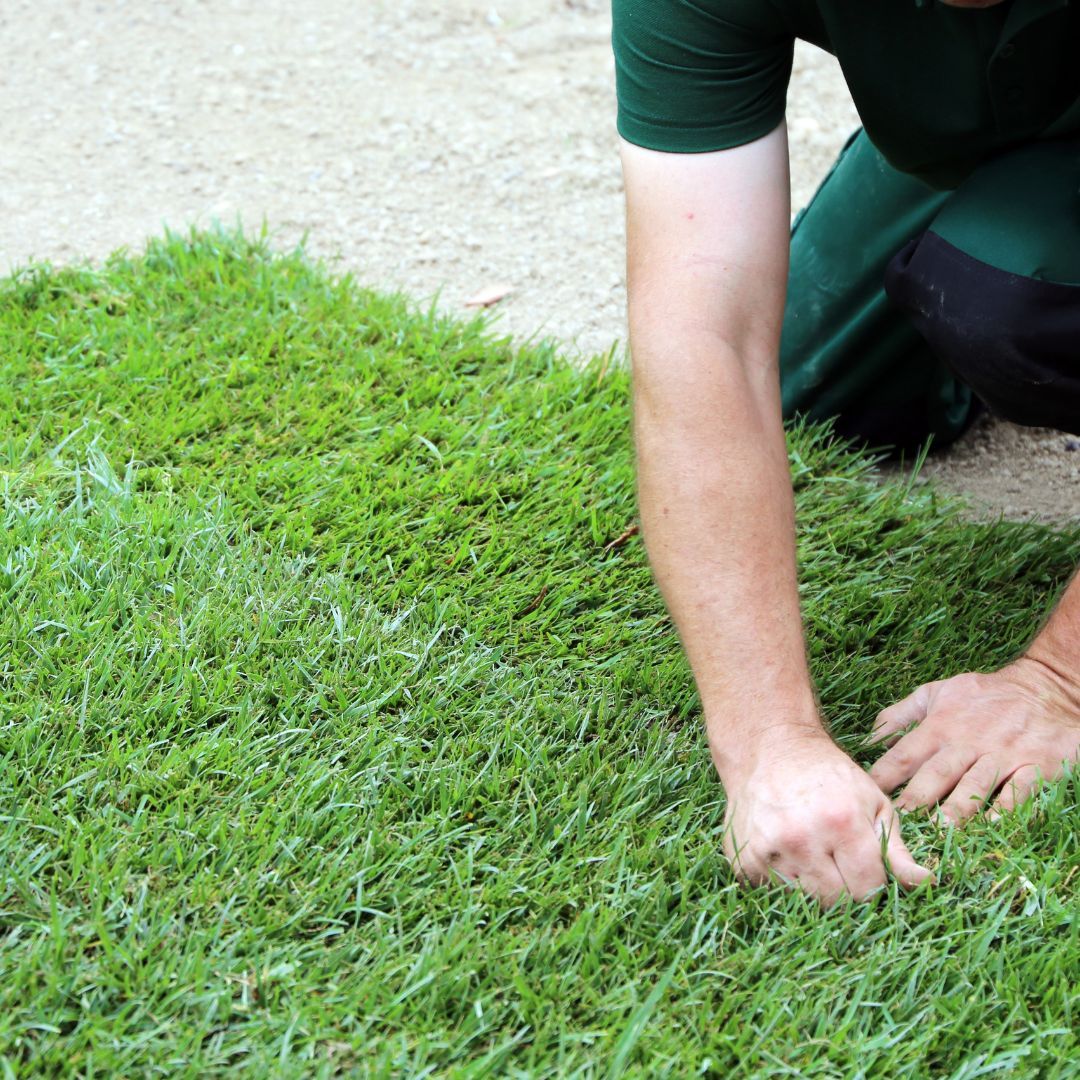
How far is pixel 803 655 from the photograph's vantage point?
1644mm

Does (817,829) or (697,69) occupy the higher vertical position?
(697,69)

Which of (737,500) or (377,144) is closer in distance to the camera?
(737,500)

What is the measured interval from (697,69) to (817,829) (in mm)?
1002

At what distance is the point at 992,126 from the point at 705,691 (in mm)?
988

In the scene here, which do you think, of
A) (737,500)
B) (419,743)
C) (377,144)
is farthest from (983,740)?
(377,144)

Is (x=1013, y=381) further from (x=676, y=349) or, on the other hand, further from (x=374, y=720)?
(x=374, y=720)

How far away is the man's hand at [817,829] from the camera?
4.91 ft

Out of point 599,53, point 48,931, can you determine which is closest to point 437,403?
point 48,931

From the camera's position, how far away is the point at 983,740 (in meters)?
1.74

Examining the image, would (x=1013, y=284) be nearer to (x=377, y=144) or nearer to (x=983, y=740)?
(x=983, y=740)

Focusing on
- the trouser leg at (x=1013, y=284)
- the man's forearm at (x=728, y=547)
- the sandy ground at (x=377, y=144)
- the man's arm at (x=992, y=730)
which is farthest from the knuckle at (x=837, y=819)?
the sandy ground at (x=377, y=144)

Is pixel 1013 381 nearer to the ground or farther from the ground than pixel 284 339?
farther from the ground

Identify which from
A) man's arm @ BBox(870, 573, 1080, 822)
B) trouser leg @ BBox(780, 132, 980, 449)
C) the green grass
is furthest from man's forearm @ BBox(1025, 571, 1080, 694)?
trouser leg @ BBox(780, 132, 980, 449)

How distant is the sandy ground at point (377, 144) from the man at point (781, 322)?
26.9 inches
